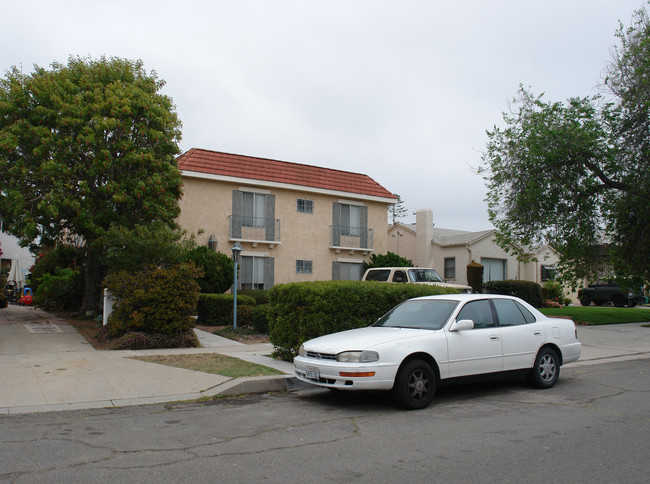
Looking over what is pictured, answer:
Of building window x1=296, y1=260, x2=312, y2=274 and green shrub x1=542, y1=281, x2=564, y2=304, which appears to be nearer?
building window x1=296, y1=260, x2=312, y2=274

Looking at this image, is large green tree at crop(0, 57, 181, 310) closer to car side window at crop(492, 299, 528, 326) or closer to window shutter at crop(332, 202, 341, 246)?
window shutter at crop(332, 202, 341, 246)

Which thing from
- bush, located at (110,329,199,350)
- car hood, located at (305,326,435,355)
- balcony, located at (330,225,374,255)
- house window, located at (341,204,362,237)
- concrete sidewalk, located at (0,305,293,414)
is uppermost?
house window, located at (341,204,362,237)

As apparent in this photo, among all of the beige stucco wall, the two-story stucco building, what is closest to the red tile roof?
the two-story stucco building

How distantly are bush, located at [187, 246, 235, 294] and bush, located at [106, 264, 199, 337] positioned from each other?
5416mm

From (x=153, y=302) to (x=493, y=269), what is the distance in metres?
24.6

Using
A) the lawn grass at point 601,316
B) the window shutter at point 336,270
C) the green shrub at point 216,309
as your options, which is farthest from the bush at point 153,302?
the lawn grass at point 601,316

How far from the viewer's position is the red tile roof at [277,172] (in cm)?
2239

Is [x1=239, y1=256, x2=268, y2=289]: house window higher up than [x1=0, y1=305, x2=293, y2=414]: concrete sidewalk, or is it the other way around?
[x1=239, y1=256, x2=268, y2=289]: house window

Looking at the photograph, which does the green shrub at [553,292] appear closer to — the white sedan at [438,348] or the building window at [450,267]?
the building window at [450,267]

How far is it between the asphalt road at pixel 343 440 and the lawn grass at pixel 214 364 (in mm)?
1110

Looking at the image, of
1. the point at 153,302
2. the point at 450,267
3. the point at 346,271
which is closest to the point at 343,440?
the point at 153,302

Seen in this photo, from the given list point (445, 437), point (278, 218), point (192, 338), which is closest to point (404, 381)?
point (445, 437)

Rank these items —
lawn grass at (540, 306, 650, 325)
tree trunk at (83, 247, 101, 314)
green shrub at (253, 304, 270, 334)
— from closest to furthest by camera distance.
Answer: green shrub at (253, 304, 270, 334), tree trunk at (83, 247, 101, 314), lawn grass at (540, 306, 650, 325)

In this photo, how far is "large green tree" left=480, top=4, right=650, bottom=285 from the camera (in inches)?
704
